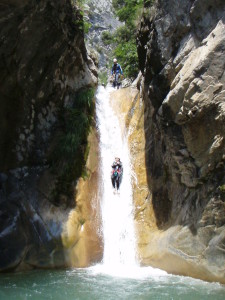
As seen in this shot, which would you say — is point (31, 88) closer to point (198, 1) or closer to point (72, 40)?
point (72, 40)

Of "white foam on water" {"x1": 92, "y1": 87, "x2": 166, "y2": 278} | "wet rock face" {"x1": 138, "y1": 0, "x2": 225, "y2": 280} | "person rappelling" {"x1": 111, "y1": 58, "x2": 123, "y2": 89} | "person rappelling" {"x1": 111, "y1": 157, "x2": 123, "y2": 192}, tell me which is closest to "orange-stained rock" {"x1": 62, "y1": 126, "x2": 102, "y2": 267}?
"white foam on water" {"x1": 92, "y1": 87, "x2": 166, "y2": 278}

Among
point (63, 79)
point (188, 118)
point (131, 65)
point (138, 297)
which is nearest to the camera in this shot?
point (138, 297)

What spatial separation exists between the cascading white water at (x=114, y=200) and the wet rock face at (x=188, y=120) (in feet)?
3.13

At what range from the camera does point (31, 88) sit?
12492 mm

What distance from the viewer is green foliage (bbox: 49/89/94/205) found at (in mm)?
12297

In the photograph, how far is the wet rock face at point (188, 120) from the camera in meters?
9.46

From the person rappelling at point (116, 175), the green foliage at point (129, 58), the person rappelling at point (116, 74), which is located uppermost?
the green foliage at point (129, 58)

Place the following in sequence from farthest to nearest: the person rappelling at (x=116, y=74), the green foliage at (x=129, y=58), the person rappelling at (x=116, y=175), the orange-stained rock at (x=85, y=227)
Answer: the green foliage at (x=129, y=58) < the person rappelling at (x=116, y=74) < the person rappelling at (x=116, y=175) < the orange-stained rock at (x=85, y=227)

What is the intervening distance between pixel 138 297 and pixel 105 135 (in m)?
7.96

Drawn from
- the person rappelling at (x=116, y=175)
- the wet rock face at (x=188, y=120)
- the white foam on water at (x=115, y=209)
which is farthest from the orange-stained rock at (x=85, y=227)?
the wet rock face at (x=188, y=120)

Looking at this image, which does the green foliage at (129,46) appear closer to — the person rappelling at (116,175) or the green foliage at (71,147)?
the green foliage at (71,147)

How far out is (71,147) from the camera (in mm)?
12742

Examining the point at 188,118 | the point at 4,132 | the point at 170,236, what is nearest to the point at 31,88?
the point at 4,132

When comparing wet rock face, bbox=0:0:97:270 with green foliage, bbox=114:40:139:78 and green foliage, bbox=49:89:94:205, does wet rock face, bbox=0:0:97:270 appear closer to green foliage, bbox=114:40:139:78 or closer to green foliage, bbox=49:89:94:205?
green foliage, bbox=49:89:94:205
